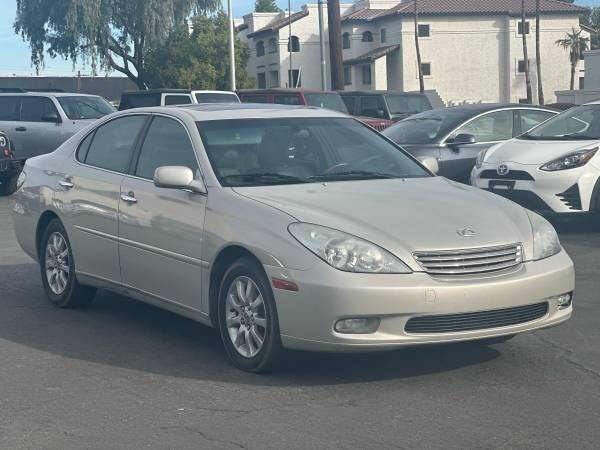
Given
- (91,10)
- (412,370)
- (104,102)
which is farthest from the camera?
(91,10)

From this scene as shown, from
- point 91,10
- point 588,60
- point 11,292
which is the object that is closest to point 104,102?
point 11,292

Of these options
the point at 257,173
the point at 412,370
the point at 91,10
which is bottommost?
the point at 412,370

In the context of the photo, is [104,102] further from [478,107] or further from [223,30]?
[223,30]

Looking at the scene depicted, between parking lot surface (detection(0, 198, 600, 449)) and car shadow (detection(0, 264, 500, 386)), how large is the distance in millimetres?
13

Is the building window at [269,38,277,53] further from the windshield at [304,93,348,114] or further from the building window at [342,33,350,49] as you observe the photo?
the windshield at [304,93,348,114]

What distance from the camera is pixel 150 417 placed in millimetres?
5363

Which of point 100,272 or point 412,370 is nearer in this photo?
point 412,370

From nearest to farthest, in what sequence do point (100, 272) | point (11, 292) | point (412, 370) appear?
point (412, 370), point (100, 272), point (11, 292)

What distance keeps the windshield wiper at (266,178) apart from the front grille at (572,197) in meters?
5.63

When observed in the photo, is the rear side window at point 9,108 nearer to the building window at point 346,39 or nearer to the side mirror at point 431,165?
the side mirror at point 431,165

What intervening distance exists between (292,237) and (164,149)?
1.77 m

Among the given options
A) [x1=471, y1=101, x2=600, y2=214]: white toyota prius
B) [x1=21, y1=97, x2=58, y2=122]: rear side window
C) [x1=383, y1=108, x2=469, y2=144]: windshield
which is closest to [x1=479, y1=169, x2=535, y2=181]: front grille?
[x1=471, y1=101, x2=600, y2=214]: white toyota prius

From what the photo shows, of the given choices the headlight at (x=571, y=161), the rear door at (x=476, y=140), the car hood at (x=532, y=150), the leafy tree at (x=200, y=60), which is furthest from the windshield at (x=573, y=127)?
the leafy tree at (x=200, y=60)

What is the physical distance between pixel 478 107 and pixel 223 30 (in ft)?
204
